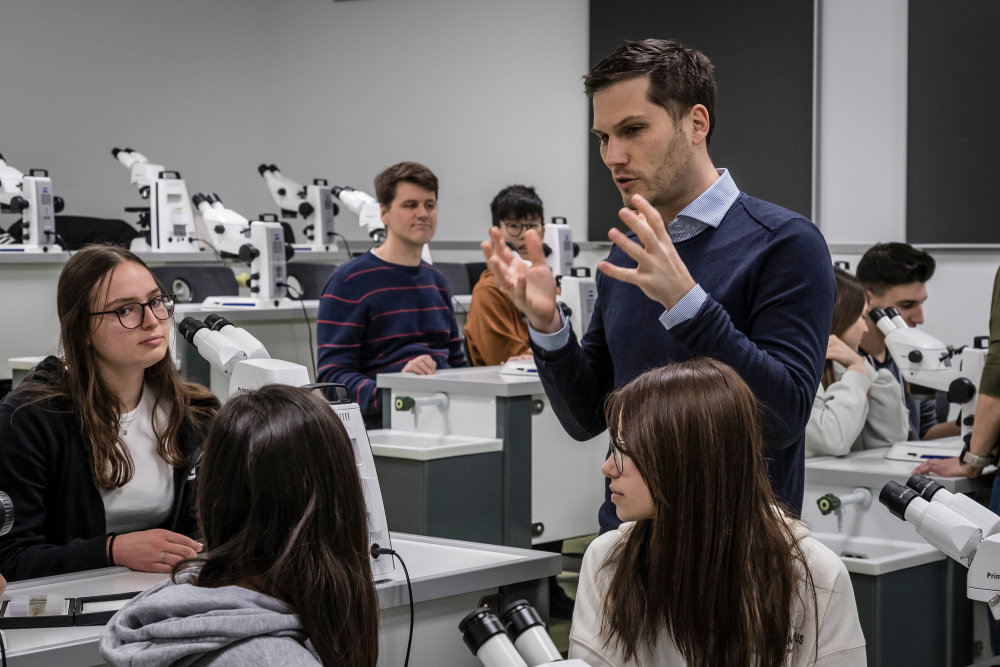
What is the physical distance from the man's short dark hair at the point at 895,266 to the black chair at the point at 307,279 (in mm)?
2569

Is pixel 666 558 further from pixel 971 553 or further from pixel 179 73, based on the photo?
pixel 179 73

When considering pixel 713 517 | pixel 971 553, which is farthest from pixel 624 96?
pixel 971 553

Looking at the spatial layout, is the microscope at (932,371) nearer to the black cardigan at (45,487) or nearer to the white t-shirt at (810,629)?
the white t-shirt at (810,629)

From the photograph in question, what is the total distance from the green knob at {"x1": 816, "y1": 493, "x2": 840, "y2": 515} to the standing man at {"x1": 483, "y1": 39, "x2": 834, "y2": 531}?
0.99 meters

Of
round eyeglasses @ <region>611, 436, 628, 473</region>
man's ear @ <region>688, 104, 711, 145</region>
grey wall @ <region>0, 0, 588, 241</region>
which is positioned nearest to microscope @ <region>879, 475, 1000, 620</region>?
round eyeglasses @ <region>611, 436, 628, 473</region>

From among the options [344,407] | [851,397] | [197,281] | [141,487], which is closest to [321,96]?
[197,281]

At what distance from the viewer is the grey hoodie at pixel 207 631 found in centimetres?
117

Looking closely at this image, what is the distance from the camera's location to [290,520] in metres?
1.26

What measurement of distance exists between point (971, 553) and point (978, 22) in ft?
16.4

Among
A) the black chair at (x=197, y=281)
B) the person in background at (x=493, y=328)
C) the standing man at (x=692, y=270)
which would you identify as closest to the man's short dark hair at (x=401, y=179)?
the person in background at (x=493, y=328)

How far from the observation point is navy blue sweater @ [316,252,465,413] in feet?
12.2

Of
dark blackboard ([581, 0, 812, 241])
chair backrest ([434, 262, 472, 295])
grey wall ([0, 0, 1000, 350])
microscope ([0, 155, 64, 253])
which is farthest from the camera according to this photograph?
grey wall ([0, 0, 1000, 350])

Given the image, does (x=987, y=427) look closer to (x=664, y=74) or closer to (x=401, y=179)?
(x=664, y=74)

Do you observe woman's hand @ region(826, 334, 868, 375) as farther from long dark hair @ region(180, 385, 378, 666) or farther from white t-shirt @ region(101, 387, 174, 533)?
long dark hair @ region(180, 385, 378, 666)
